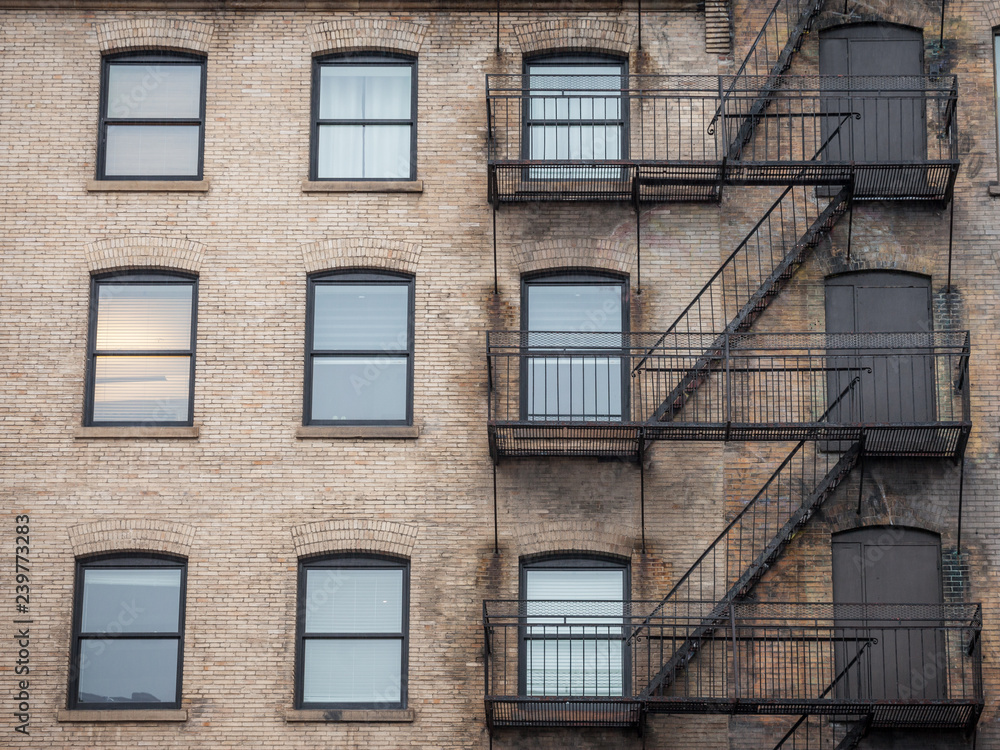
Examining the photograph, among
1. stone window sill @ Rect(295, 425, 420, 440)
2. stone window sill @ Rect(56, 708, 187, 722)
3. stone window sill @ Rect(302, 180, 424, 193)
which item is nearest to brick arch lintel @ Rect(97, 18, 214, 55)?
stone window sill @ Rect(302, 180, 424, 193)

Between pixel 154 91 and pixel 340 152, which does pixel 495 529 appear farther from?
pixel 154 91

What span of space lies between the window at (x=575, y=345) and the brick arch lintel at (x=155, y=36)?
5462 millimetres

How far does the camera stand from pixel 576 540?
1762 centimetres

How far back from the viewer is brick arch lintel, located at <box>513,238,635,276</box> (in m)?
18.5

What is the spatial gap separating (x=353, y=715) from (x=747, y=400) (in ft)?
19.9

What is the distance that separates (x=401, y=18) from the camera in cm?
1947

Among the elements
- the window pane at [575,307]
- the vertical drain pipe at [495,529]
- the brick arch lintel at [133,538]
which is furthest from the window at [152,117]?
the vertical drain pipe at [495,529]

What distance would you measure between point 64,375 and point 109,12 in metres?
5.02

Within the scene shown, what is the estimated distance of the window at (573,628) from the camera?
682 inches

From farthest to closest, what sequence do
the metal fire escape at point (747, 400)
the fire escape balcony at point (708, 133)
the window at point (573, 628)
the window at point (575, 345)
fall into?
the fire escape balcony at point (708, 133), the window at point (575, 345), the window at point (573, 628), the metal fire escape at point (747, 400)

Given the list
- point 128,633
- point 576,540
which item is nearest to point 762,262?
point 576,540

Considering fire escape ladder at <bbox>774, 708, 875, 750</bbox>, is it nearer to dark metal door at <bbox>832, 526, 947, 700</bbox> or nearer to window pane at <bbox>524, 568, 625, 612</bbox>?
dark metal door at <bbox>832, 526, 947, 700</bbox>

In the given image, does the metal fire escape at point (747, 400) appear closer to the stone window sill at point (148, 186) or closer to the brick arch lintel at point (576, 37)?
the brick arch lintel at point (576, 37)

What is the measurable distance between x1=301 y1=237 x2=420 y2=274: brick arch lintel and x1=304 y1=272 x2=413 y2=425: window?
0.19 m
